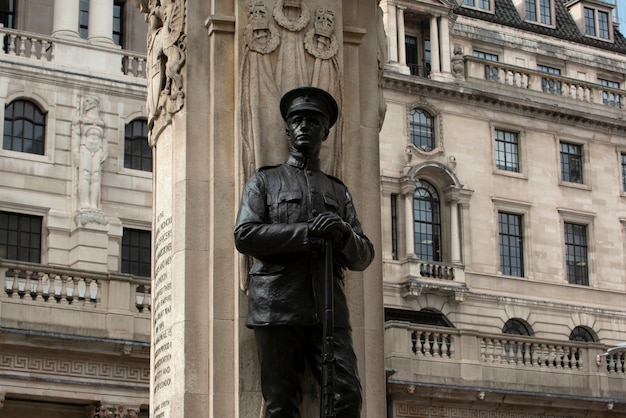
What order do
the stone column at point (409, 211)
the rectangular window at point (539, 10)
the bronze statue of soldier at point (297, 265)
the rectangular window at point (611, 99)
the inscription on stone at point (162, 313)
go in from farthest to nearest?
the rectangular window at point (539, 10)
the rectangular window at point (611, 99)
the stone column at point (409, 211)
the inscription on stone at point (162, 313)
the bronze statue of soldier at point (297, 265)

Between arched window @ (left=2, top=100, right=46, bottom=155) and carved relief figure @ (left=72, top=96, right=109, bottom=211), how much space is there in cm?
88

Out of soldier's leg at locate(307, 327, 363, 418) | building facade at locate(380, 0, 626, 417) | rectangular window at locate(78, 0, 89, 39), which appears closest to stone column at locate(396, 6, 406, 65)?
building facade at locate(380, 0, 626, 417)

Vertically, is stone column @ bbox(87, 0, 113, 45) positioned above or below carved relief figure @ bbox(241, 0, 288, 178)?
above

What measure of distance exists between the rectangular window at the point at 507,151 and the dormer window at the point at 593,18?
1265 cm

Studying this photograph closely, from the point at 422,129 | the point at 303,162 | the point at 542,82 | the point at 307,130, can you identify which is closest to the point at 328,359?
the point at 303,162

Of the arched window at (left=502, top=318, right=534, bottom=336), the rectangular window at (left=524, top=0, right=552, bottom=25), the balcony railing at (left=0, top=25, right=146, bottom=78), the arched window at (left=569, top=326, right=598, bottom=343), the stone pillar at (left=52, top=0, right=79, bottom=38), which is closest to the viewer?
the balcony railing at (left=0, top=25, right=146, bottom=78)

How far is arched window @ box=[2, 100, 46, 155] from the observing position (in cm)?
3784

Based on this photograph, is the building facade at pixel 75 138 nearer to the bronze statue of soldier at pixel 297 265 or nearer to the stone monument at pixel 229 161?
the stone monument at pixel 229 161

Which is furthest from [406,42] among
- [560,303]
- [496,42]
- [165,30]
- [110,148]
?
[165,30]

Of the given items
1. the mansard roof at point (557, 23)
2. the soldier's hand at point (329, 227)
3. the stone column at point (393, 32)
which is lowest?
the soldier's hand at point (329, 227)

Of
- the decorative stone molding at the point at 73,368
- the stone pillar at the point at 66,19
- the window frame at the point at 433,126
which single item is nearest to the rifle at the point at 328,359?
the decorative stone molding at the point at 73,368

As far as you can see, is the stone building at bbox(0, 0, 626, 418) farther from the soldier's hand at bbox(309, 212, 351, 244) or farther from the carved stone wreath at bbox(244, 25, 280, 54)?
the soldier's hand at bbox(309, 212, 351, 244)

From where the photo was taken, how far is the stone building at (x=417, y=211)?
3044cm

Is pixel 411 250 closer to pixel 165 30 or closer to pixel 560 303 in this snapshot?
pixel 560 303
